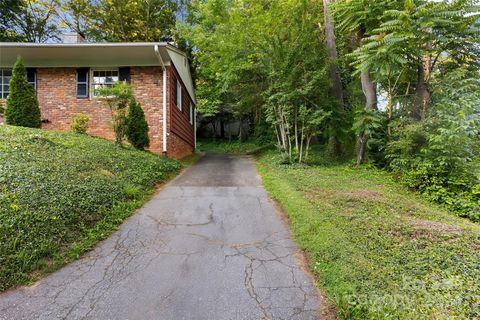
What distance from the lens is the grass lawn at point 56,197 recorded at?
291 cm

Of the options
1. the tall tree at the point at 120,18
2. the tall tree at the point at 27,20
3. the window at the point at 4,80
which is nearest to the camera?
the window at the point at 4,80

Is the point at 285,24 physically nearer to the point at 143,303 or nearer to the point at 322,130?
the point at 322,130

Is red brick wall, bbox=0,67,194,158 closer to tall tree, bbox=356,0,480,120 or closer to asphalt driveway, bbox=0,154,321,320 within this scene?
asphalt driveway, bbox=0,154,321,320

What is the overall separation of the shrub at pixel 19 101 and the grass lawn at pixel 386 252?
8.11 metres

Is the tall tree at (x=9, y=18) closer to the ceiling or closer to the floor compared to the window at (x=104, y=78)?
closer to the ceiling

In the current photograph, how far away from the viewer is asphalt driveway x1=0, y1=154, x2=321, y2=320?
90.4 inches

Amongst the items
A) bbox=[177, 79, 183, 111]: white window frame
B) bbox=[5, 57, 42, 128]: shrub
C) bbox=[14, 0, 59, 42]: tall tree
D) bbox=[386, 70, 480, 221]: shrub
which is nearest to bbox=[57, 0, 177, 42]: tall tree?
bbox=[14, 0, 59, 42]: tall tree

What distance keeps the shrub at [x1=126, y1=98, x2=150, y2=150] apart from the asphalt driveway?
4.30 m

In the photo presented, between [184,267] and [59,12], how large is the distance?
20450mm

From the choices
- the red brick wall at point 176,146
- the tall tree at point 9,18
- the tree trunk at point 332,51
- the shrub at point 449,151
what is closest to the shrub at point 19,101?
the red brick wall at point 176,146

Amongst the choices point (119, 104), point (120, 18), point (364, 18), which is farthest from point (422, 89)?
point (120, 18)

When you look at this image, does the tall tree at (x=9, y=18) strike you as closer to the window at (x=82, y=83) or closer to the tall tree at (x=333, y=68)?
the window at (x=82, y=83)

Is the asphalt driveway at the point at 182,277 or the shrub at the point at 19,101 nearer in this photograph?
the asphalt driveway at the point at 182,277

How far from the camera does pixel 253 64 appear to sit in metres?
9.48
